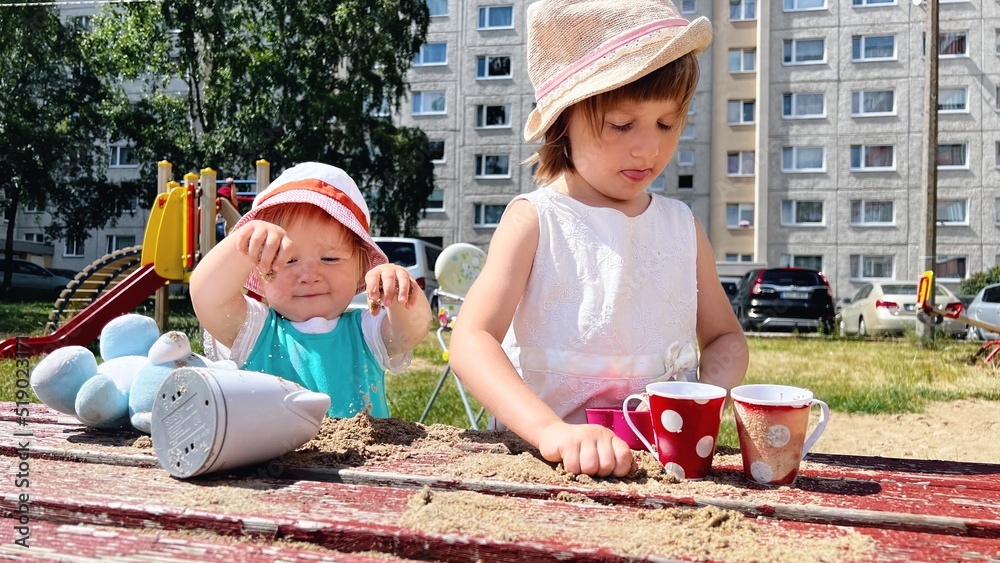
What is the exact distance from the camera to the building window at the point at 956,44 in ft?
99.5

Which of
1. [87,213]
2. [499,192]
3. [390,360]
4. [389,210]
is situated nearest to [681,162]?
[499,192]

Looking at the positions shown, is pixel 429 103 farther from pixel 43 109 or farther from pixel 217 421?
pixel 217 421

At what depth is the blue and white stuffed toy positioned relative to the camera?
1522 millimetres

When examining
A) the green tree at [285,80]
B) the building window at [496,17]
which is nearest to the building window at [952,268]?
the building window at [496,17]

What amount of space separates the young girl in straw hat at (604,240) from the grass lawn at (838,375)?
2.56 m

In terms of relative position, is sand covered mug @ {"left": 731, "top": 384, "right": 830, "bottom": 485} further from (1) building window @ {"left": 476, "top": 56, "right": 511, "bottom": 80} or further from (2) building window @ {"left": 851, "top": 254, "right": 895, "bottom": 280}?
(2) building window @ {"left": 851, "top": 254, "right": 895, "bottom": 280}

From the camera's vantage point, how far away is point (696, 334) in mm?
1942

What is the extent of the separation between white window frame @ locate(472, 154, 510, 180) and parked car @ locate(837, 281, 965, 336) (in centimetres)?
1815

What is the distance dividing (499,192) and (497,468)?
3208 cm

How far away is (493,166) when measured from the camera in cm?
3350

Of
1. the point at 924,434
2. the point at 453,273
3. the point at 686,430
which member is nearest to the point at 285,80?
the point at 453,273

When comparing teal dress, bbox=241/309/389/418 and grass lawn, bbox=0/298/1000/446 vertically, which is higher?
teal dress, bbox=241/309/389/418

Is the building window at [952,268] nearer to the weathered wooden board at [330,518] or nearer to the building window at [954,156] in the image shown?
the building window at [954,156]

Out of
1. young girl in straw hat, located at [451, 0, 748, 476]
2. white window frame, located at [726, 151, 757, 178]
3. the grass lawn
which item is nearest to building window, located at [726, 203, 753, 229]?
white window frame, located at [726, 151, 757, 178]
